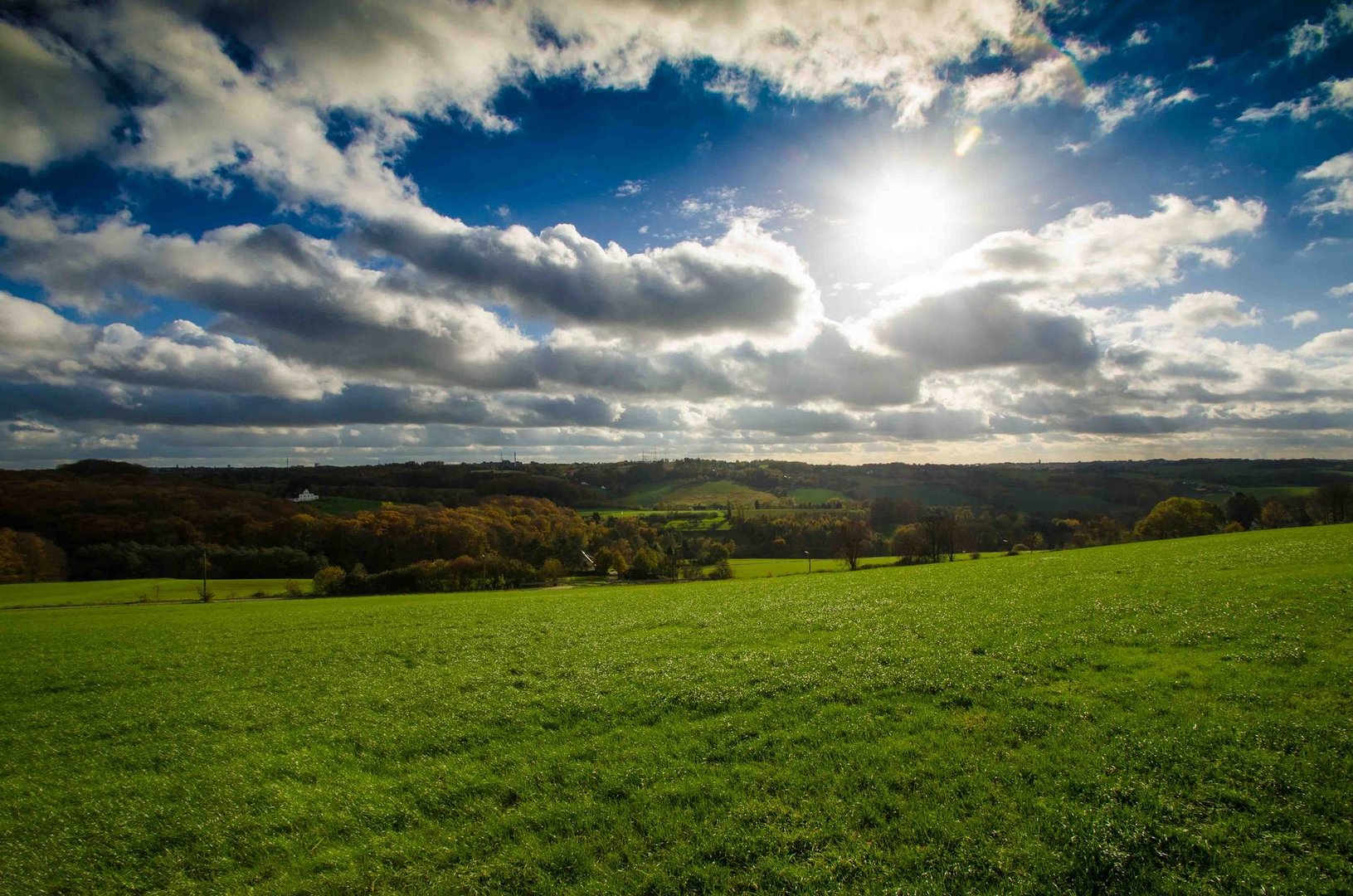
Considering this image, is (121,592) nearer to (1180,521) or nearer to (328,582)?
(328,582)

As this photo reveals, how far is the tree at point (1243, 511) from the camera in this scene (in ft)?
316

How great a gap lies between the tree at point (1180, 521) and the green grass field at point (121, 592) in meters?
126

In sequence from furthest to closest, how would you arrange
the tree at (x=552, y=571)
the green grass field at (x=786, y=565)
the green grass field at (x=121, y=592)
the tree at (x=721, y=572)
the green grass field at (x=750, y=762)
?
1. the tree at (x=552, y=571)
2. the tree at (x=721, y=572)
3. the green grass field at (x=786, y=565)
4. the green grass field at (x=121, y=592)
5. the green grass field at (x=750, y=762)

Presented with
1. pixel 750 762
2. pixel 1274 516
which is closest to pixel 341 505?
pixel 750 762

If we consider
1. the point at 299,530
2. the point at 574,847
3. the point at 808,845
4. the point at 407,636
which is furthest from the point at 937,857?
the point at 299,530

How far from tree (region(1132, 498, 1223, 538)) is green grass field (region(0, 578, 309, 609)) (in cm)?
12555

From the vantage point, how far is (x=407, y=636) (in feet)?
83.8

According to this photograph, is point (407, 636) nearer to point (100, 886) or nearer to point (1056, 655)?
point (100, 886)

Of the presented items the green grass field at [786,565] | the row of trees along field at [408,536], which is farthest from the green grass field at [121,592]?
the green grass field at [786,565]

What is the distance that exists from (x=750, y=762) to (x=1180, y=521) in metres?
107

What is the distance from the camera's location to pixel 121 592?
6638 cm

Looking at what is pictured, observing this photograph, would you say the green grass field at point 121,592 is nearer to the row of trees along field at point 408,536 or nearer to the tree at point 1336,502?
the row of trees along field at point 408,536

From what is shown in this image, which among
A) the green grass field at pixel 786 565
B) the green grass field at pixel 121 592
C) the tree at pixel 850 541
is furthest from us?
the green grass field at pixel 786 565

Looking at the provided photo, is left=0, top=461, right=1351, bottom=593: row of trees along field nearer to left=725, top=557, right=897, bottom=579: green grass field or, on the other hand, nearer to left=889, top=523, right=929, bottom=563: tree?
left=889, top=523, right=929, bottom=563: tree
